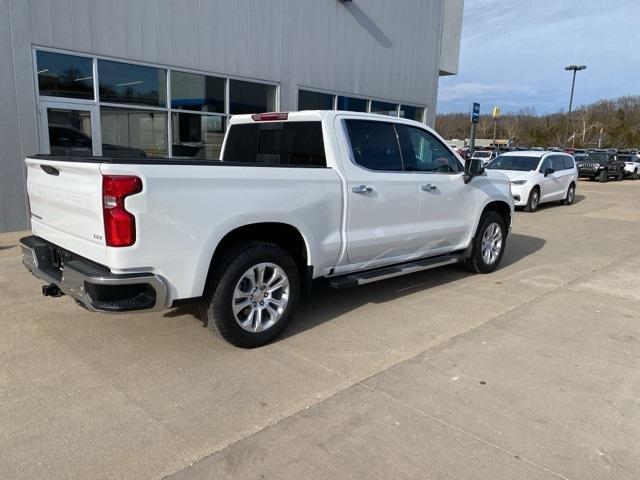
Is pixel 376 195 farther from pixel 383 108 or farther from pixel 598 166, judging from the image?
pixel 598 166

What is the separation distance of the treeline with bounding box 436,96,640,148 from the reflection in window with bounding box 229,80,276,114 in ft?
213

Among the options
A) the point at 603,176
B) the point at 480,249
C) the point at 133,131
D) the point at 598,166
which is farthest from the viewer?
the point at 603,176

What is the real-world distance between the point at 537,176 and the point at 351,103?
563 centimetres

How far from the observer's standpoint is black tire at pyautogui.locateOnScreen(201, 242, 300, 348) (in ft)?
12.6

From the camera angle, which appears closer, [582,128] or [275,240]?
[275,240]

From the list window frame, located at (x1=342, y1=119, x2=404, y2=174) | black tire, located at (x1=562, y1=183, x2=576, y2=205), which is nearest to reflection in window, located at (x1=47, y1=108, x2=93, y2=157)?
window frame, located at (x1=342, y1=119, x2=404, y2=174)

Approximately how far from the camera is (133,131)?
1025cm

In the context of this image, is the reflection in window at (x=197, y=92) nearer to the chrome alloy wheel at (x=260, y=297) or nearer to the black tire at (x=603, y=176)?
the chrome alloy wheel at (x=260, y=297)

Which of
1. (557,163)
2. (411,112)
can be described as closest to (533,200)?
(557,163)

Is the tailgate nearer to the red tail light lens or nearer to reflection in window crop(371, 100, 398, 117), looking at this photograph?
the red tail light lens

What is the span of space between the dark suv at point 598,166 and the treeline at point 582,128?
4167 centimetres

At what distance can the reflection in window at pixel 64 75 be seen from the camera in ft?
28.8

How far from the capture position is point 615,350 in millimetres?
4352

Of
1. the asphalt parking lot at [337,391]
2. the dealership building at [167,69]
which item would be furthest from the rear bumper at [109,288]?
the dealership building at [167,69]
